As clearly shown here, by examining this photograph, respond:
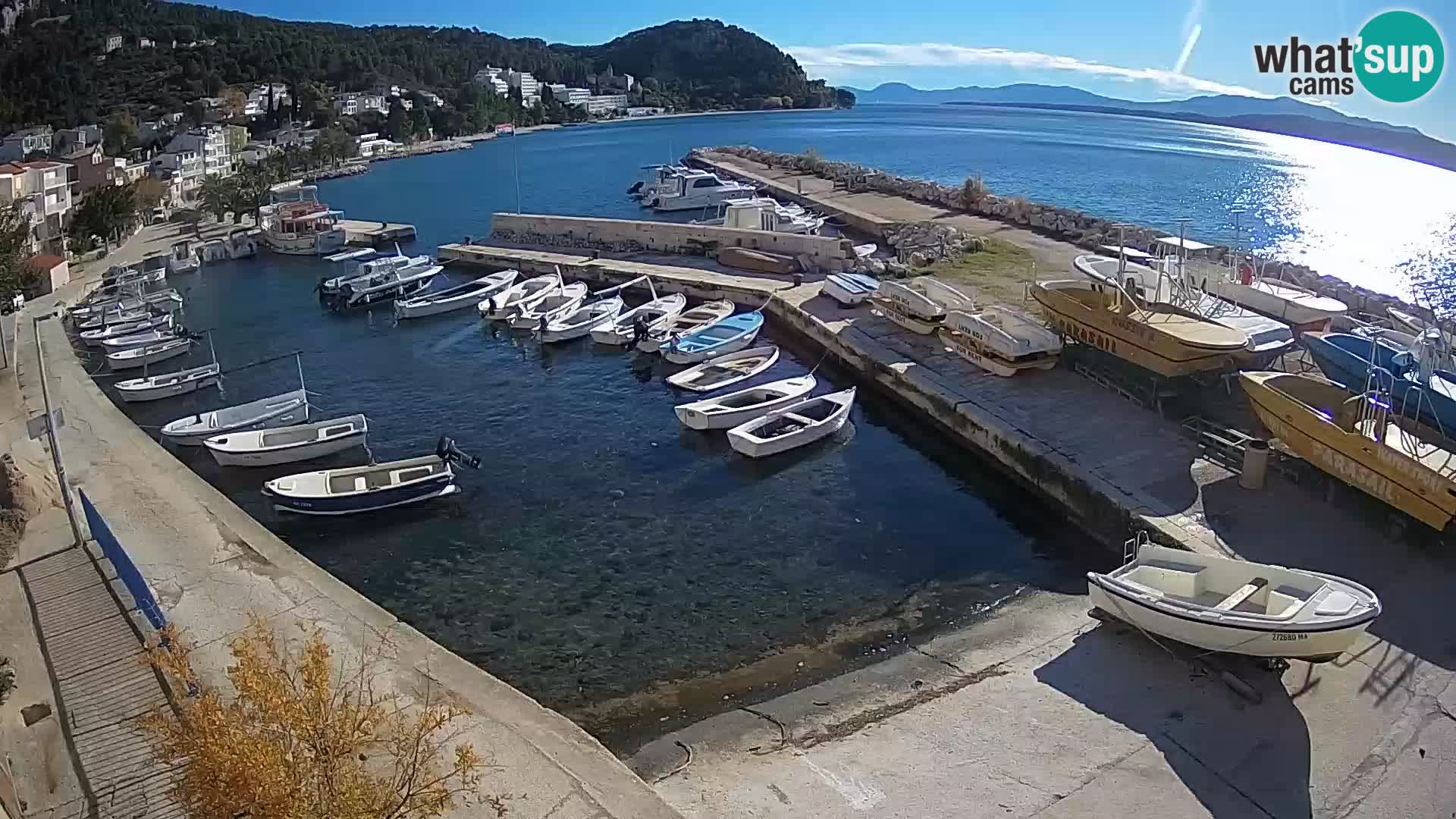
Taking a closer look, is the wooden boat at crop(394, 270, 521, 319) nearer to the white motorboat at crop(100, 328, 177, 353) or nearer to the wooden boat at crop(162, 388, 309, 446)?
the white motorboat at crop(100, 328, 177, 353)

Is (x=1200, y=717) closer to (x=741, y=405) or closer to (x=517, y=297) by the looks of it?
(x=741, y=405)

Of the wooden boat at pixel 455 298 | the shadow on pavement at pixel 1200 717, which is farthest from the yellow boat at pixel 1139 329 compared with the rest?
the wooden boat at pixel 455 298

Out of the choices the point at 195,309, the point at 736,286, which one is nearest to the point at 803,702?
the point at 736,286

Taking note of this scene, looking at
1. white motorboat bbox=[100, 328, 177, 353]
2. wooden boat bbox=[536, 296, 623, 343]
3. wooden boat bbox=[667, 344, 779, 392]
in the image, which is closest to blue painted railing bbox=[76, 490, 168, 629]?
wooden boat bbox=[667, 344, 779, 392]

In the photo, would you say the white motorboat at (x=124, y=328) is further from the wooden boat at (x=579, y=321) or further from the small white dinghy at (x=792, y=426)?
the small white dinghy at (x=792, y=426)

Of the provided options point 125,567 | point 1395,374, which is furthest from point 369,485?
point 1395,374

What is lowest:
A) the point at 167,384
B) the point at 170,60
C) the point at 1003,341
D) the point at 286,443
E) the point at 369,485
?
the point at 369,485
